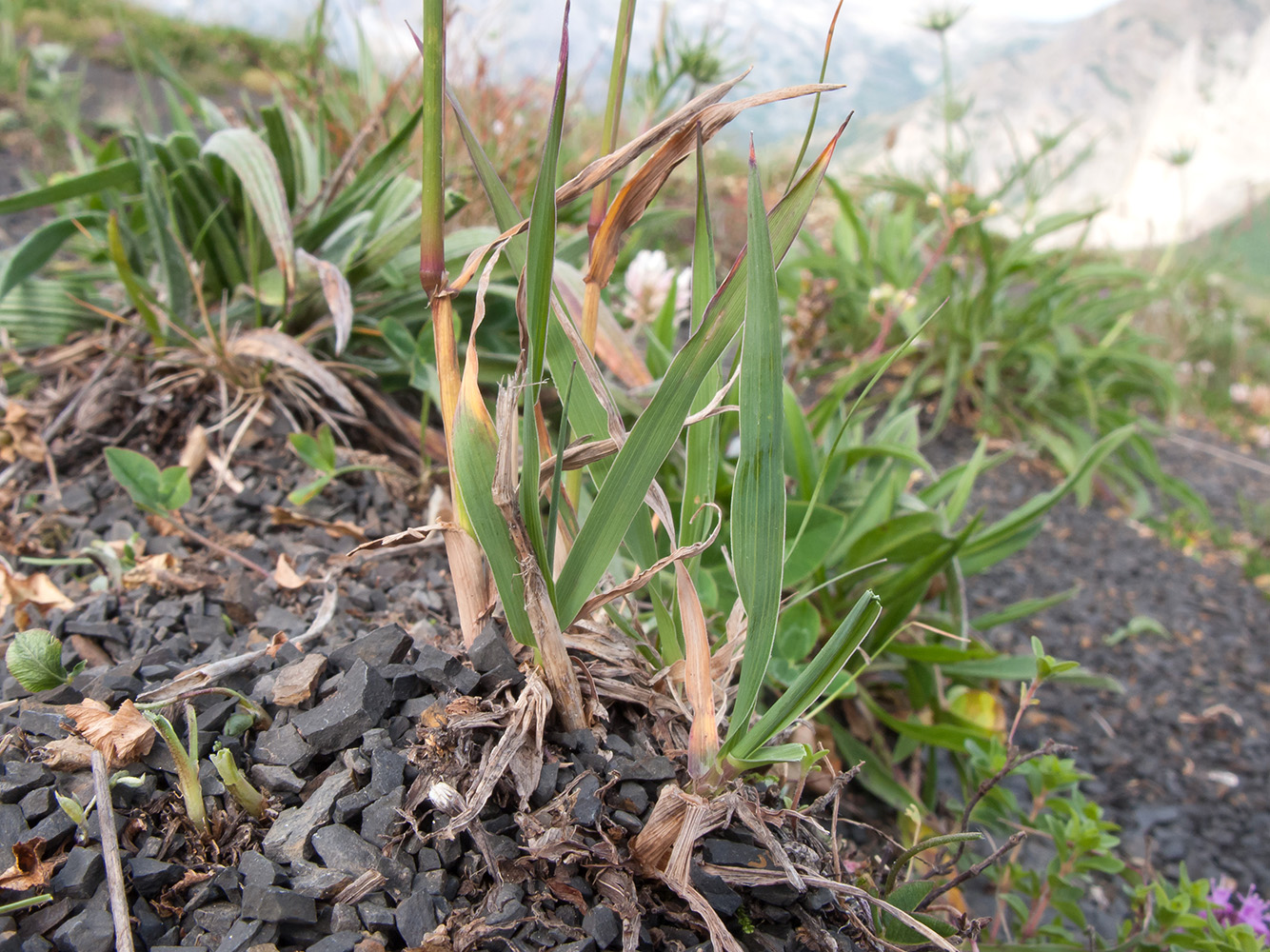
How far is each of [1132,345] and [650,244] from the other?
256 cm

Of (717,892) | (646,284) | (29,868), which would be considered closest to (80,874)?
(29,868)

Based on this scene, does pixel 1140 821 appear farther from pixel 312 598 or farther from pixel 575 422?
pixel 312 598

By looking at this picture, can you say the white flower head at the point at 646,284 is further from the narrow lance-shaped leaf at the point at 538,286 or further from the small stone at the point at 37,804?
the small stone at the point at 37,804

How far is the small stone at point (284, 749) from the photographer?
70 cm

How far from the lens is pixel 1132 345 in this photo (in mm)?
3426

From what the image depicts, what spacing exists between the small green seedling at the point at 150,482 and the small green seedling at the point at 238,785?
0.51 metres

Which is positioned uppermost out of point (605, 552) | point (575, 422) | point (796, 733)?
point (575, 422)

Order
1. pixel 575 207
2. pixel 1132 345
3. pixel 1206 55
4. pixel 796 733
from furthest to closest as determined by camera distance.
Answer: pixel 1206 55
pixel 1132 345
pixel 575 207
pixel 796 733

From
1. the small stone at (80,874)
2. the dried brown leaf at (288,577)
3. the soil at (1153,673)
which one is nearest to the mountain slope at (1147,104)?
the soil at (1153,673)

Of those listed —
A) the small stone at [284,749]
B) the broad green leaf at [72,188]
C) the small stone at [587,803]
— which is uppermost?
the broad green leaf at [72,188]

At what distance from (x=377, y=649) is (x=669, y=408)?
418 mm

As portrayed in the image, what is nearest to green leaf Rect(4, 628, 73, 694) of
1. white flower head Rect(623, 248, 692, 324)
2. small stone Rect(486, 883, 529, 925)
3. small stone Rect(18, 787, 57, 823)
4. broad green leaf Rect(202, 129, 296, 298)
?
small stone Rect(18, 787, 57, 823)

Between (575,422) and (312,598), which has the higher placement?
(575,422)

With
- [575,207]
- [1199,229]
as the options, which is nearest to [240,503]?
[575,207]
